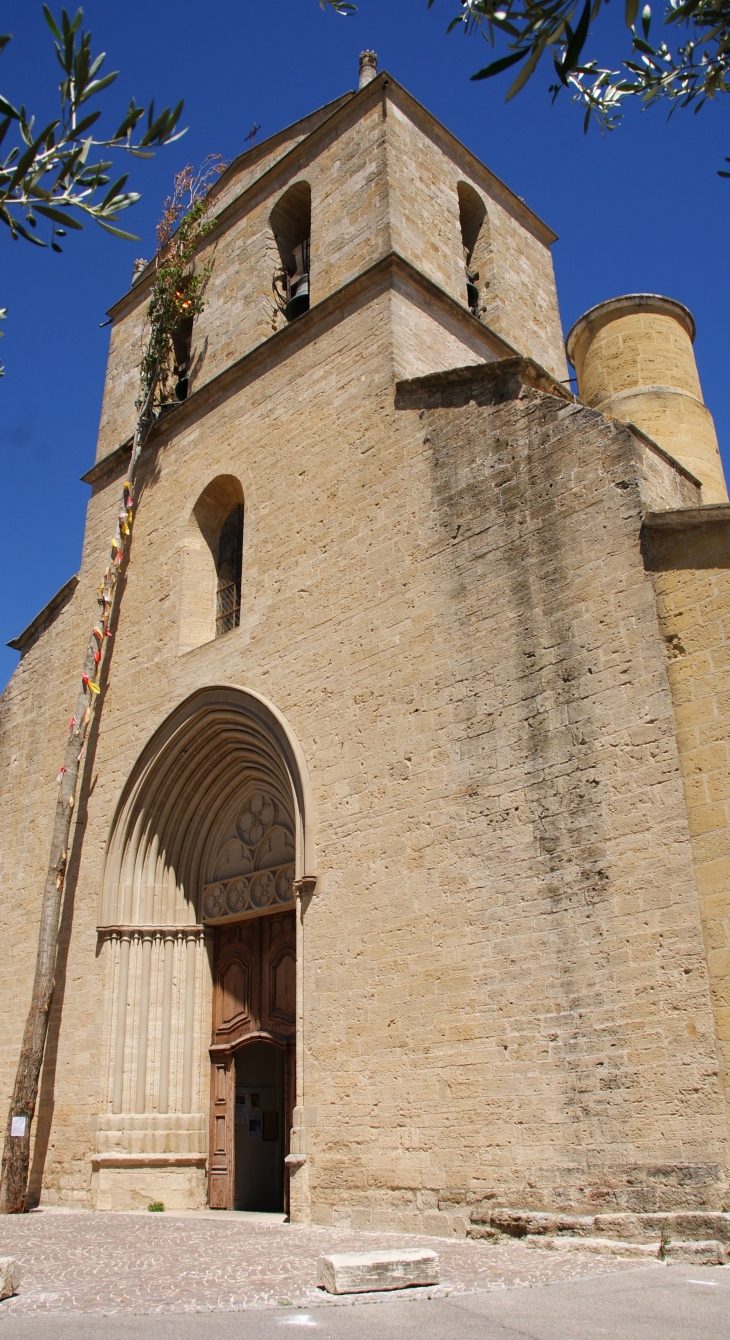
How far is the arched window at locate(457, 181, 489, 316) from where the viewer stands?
10812 mm

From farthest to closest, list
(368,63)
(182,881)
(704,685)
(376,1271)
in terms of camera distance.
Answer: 1. (368,63)
2. (182,881)
3. (704,685)
4. (376,1271)

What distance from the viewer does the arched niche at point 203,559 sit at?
32.3 ft

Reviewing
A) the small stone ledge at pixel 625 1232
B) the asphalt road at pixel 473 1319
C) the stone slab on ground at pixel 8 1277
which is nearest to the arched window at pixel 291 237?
the small stone ledge at pixel 625 1232

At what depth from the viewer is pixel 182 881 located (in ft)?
30.8

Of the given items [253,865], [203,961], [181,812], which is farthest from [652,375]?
[203,961]

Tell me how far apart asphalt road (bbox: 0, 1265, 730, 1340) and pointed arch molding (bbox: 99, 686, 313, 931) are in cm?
514

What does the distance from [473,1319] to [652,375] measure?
7.78 metres

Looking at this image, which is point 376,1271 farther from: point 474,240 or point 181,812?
point 474,240

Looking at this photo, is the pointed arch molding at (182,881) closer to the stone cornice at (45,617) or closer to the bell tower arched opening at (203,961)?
the bell tower arched opening at (203,961)

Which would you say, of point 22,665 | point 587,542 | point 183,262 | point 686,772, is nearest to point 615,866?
point 686,772

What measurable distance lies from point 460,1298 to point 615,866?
235cm

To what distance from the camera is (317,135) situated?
10.9 m

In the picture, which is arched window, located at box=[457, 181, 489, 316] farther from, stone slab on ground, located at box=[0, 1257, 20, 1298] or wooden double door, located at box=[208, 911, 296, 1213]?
stone slab on ground, located at box=[0, 1257, 20, 1298]

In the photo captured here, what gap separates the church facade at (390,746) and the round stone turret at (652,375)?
4cm
